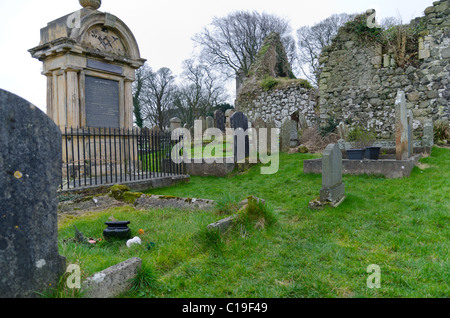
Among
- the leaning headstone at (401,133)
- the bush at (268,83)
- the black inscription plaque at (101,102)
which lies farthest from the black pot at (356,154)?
the bush at (268,83)

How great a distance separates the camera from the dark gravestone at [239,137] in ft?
33.5

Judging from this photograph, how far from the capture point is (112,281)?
2.48 metres

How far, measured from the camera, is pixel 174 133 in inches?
382

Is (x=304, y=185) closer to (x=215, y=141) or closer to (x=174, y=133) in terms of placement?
(x=174, y=133)

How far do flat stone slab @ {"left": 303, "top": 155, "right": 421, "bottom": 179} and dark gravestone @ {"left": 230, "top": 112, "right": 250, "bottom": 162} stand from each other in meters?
2.70

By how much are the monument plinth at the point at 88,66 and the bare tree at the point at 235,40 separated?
69.9 ft

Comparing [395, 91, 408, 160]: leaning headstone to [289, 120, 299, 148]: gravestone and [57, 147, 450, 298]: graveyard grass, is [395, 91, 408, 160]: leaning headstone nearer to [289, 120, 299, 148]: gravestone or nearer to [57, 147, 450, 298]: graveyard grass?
[57, 147, 450, 298]: graveyard grass

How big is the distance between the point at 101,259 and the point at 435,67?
13729mm

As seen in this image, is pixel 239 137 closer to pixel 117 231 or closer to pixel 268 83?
pixel 117 231

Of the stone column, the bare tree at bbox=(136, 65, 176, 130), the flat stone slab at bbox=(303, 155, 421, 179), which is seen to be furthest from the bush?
the bare tree at bbox=(136, 65, 176, 130)

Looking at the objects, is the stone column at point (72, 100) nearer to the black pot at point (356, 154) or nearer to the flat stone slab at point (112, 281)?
the flat stone slab at point (112, 281)

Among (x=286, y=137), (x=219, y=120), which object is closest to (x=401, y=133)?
(x=286, y=137)

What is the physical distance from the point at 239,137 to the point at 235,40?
76.4 feet

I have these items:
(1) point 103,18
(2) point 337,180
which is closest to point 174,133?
(1) point 103,18
